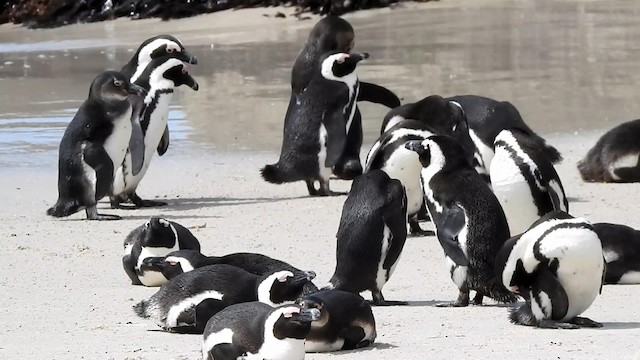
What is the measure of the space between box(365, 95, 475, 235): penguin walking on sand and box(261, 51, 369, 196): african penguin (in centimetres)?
103

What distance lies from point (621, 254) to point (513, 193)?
94 cm

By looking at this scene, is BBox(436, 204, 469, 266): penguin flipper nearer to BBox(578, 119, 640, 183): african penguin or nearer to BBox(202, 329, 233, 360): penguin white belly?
BBox(202, 329, 233, 360): penguin white belly

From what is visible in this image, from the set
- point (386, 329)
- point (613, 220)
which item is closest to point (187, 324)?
point (386, 329)

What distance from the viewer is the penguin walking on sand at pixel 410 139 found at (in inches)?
327

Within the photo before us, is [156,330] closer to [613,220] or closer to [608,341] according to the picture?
[608,341]

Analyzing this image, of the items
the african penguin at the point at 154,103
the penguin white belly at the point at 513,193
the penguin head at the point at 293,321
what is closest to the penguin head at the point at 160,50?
the african penguin at the point at 154,103

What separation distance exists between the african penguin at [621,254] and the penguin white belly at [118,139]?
3.74 m

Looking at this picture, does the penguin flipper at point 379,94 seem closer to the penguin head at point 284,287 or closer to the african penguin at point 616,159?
the african penguin at point 616,159

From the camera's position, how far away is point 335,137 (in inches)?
A: 410

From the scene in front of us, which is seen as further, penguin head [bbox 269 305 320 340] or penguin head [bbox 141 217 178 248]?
penguin head [bbox 141 217 178 248]

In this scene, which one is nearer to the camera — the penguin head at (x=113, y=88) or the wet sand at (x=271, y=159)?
the wet sand at (x=271, y=159)

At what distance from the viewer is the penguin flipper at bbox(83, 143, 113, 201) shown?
9.78 m

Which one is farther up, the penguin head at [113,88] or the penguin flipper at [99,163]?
the penguin head at [113,88]

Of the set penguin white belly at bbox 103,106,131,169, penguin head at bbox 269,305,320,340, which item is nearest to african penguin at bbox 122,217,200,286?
penguin head at bbox 269,305,320,340
